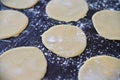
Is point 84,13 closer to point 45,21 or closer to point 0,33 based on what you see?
point 45,21

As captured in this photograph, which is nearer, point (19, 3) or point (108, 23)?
point (108, 23)

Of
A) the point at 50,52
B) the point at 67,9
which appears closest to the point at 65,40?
the point at 50,52

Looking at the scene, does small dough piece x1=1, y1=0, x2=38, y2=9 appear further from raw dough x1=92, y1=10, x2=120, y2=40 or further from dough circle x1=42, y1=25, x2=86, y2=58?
raw dough x1=92, y1=10, x2=120, y2=40

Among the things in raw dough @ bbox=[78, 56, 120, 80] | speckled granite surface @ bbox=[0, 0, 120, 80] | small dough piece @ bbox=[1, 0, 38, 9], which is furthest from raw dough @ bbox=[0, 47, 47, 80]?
small dough piece @ bbox=[1, 0, 38, 9]

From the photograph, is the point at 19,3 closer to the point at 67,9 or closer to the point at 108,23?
→ the point at 67,9

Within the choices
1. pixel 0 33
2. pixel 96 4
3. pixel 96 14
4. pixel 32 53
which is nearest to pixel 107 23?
pixel 96 14

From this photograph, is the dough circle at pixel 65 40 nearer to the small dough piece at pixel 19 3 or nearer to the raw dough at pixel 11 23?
the raw dough at pixel 11 23
